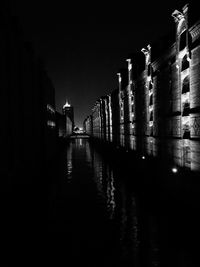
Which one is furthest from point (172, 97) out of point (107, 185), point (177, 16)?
point (107, 185)

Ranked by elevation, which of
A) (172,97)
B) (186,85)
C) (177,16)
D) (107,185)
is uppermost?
(177,16)

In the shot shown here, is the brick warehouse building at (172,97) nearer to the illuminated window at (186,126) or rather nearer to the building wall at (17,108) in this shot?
the illuminated window at (186,126)

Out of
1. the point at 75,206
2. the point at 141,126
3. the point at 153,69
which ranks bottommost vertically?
the point at 75,206

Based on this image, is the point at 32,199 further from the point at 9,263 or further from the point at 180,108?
the point at 180,108

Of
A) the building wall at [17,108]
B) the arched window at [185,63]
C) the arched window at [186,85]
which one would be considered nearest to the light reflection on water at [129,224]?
the building wall at [17,108]

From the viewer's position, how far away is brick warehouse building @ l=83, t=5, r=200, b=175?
26311 mm

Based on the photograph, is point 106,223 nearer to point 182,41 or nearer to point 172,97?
point 182,41

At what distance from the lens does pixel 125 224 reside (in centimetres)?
1806

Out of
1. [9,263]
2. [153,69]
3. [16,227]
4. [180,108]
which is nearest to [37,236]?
[16,227]

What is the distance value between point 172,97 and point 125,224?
18559 mm

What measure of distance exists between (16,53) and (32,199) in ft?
49.3

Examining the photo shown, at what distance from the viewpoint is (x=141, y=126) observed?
49438 mm

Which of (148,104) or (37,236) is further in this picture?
(148,104)

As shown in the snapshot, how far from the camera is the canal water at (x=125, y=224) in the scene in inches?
517
